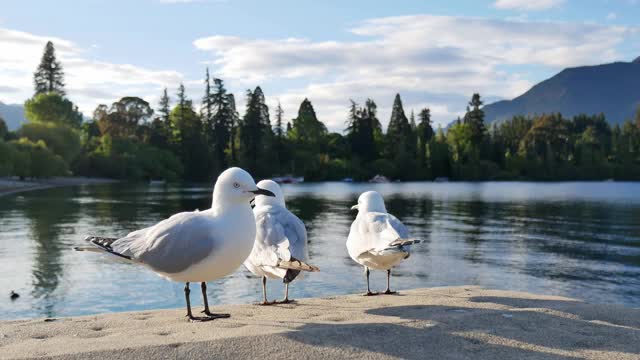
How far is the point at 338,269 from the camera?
2016 cm

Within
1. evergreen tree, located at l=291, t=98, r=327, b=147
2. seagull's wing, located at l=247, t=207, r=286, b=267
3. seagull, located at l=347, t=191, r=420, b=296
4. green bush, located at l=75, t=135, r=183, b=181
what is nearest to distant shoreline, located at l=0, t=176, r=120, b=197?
green bush, located at l=75, t=135, r=183, b=181

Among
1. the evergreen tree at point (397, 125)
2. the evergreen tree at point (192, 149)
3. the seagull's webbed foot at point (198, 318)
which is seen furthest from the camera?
the evergreen tree at point (397, 125)

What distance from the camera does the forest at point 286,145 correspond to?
114 m

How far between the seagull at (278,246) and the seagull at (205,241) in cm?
83

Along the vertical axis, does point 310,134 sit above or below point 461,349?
above

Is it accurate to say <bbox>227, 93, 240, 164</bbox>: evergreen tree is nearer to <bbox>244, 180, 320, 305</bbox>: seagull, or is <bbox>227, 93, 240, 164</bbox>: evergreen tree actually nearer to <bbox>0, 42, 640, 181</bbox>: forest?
<bbox>0, 42, 640, 181</bbox>: forest

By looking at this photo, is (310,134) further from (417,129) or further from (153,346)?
(153,346)

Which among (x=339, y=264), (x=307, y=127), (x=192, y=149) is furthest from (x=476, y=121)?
(x=339, y=264)

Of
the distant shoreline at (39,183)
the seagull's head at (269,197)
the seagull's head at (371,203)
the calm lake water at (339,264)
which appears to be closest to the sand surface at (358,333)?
the seagull's head at (269,197)

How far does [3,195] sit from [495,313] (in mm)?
65321

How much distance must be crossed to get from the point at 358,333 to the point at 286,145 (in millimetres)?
141484

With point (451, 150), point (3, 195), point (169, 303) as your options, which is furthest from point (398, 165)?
point (169, 303)

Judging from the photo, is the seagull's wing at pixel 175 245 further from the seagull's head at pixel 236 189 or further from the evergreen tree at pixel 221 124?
the evergreen tree at pixel 221 124

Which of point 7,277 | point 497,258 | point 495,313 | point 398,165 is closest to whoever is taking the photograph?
point 495,313
